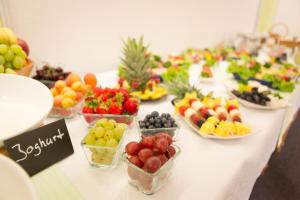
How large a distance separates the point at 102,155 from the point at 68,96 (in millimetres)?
343

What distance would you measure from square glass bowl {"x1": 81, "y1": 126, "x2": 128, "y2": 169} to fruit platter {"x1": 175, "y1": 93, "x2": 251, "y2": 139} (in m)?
0.32

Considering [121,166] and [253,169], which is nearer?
[121,166]

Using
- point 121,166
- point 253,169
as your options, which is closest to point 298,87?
point 253,169

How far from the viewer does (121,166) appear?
25.4 inches

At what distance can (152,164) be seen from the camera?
0.51 meters

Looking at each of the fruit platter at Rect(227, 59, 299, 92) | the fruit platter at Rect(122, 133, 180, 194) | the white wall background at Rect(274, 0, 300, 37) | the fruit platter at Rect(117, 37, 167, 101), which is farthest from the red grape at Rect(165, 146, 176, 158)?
the white wall background at Rect(274, 0, 300, 37)

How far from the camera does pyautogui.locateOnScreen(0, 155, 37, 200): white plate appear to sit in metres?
0.34

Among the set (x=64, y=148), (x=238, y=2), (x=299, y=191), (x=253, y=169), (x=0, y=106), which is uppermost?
(x=238, y=2)

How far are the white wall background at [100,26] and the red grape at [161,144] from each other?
920mm

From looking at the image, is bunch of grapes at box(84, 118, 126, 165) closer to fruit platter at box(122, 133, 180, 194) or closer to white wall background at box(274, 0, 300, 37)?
fruit platter at box(122, 133, 180, 194)

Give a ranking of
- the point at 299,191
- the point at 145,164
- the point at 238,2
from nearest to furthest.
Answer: the point at 145,164 < the point at 299,191 < the point at 238,2

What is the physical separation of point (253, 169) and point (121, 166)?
17.8 inches

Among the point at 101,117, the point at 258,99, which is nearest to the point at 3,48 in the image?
the point at 101,117

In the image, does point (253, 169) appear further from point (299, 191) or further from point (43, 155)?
point (299, 191)
